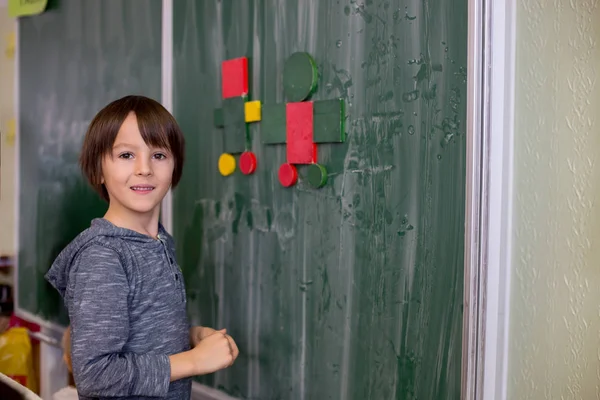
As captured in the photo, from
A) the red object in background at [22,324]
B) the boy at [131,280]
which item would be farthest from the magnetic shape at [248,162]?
the red object in background at [22,324]

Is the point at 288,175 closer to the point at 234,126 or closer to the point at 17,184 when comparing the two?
the point at 234,126

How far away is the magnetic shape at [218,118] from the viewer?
137cm

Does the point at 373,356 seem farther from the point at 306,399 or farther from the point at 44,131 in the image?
the point at 44,131

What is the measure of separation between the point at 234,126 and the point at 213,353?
0.53m

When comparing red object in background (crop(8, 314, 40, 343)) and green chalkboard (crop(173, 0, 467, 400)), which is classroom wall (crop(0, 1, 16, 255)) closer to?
red object in background (crop(8, 314, 40, 343))

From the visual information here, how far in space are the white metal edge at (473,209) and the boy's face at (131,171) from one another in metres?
0.49

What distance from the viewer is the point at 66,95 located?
4.95 feet

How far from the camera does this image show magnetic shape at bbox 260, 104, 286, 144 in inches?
48.2

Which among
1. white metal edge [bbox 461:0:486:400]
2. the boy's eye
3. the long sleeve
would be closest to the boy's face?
the boy's eye

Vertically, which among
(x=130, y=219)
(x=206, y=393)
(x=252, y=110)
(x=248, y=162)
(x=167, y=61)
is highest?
(x=167, y=61)

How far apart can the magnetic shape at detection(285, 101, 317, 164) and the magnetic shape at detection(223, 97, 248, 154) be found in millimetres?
145

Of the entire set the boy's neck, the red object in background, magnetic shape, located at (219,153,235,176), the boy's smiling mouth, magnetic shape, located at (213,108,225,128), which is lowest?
the red object in background

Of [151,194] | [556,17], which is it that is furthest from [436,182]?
[151,194]

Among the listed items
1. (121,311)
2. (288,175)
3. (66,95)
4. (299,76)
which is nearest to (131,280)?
(121,311)
